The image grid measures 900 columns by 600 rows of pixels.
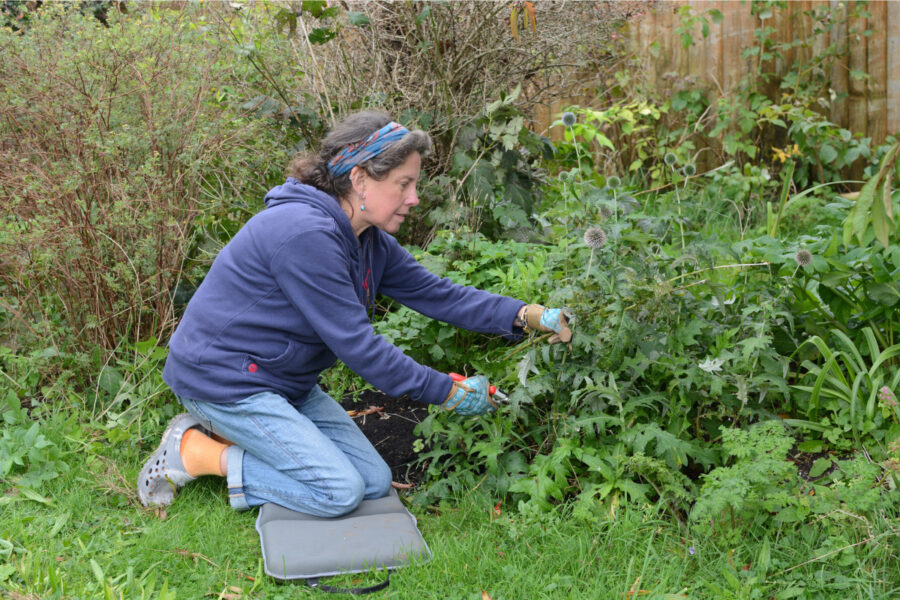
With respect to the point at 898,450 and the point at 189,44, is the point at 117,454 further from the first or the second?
the point at 898,450

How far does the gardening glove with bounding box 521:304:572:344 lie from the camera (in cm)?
287

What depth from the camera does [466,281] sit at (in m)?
3.83

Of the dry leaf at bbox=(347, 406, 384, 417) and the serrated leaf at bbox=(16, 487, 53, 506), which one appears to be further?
the dry leaf at bbox=(347, 406, 384, 417)

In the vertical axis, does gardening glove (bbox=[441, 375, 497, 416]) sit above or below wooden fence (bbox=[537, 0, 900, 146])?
below

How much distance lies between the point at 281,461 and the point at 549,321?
1125 millimetres

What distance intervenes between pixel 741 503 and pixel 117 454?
98.9 inches

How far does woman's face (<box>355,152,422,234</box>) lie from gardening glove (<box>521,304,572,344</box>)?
623 mm

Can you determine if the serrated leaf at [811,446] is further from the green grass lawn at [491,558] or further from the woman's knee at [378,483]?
the woman's knee at [378,483]

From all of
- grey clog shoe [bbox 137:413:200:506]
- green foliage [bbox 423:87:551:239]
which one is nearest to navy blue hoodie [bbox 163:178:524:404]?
grey clog shoe [bbox 137:413:200:506]

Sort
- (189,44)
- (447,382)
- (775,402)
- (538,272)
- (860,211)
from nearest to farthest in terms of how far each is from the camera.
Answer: (860,211)
(447,382)
(775,402)
(538,272)
(189,44)

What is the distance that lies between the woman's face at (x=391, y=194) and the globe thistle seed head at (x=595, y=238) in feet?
2.15

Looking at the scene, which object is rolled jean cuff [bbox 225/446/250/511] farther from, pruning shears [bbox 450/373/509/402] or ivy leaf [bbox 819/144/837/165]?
ivy leaf [bbox 819/144/837/165]

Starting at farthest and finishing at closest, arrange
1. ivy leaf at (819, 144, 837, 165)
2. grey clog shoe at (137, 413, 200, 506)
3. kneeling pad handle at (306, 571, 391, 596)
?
ivy leaf at (819, 144, 837, 165) < grey clog shoe at (137, 413, 200, 506) < kneeling pad handle at (306, 571, 391, 596)

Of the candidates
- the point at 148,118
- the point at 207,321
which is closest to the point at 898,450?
the point at 207,321
